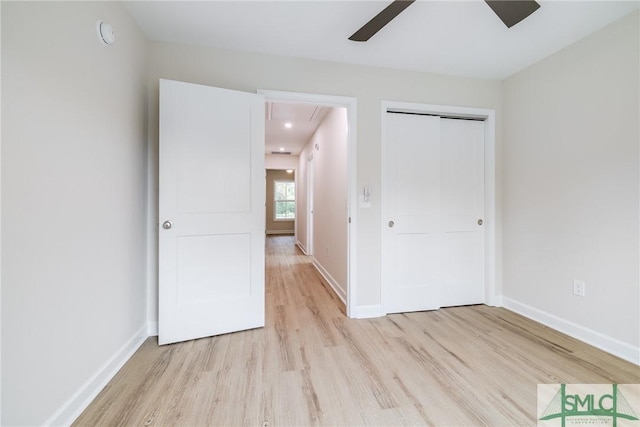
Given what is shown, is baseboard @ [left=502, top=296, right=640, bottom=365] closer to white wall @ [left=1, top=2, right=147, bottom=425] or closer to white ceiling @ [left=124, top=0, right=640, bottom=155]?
white ceiling @ [left=124, top=0, right=640, bottom=155]

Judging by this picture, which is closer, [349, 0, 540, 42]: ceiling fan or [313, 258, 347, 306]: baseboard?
[349, 0, 540, 42]: ceiling fan

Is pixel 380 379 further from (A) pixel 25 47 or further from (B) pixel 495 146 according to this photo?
(B) pixel 495 146

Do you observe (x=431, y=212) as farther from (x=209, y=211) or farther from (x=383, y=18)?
(x=209, y=211)

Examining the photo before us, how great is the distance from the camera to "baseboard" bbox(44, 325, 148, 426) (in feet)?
3.95

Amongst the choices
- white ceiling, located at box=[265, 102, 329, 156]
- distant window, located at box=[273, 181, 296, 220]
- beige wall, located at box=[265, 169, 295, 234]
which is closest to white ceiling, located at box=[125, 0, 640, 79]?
white ceiling, located at box=[265, 102, 329, 156]

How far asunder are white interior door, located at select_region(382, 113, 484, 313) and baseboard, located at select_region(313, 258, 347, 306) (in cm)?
53

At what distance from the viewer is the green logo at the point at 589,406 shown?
4.27 feet

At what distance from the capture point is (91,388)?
1403 mm

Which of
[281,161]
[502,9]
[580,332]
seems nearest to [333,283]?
[580,332]

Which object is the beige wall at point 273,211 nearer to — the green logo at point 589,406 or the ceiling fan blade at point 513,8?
the ceiling fan blade at point 513,8

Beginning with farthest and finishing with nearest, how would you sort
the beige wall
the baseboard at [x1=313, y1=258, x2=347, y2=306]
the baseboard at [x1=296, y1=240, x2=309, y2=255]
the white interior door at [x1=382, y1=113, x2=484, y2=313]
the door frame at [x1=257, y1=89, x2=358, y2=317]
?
the beige wall, the baseboard at [x1=296, y1=240, x2=309, y2=255], the baseboard at [x1=313, y1=258, x2=347, y2=306], the white interior door at [x1=382, y1=113, x2=484, y2=313], the door frame at [x1=257, y1=89, x2=358, y2=317]

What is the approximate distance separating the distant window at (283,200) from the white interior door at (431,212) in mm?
7602

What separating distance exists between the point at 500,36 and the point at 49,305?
3308 millimetres

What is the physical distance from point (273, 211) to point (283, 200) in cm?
57
